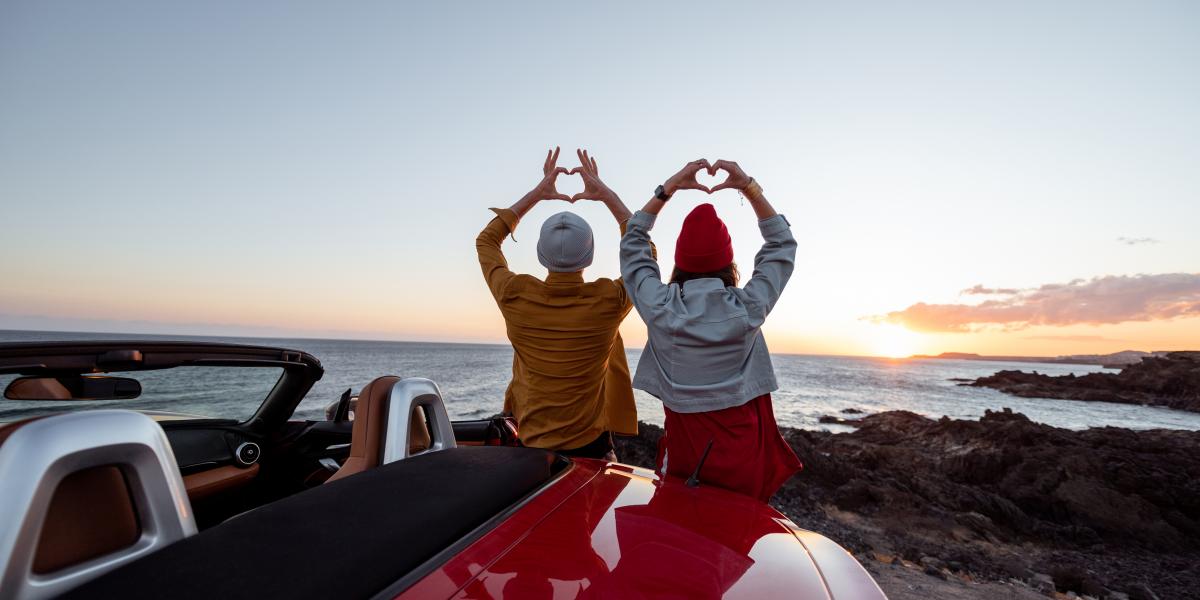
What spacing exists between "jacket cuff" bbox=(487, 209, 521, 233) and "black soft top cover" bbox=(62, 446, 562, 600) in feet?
6.57

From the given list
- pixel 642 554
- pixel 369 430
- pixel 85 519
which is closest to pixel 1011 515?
pixel 642 554

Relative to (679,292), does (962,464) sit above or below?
below

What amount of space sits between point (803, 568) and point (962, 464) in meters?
11.7

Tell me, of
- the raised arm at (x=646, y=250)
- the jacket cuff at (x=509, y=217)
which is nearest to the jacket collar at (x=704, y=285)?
the raised arm at (x=646, y=250)

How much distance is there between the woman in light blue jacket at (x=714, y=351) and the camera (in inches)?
84.0

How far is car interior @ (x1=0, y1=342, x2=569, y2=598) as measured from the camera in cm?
88

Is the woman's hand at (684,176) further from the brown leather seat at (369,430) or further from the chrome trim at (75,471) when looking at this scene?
the chrome trim at (75,471)

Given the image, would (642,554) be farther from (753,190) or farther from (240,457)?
(240,457)

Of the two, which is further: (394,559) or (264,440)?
(264,440)

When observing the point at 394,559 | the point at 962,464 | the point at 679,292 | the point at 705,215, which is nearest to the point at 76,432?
the point at 394,559

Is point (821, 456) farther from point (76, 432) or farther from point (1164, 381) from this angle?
point (1164, 381)

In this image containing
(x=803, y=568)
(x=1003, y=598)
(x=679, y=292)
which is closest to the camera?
(x=803, y=568)

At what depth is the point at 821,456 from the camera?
9.66m

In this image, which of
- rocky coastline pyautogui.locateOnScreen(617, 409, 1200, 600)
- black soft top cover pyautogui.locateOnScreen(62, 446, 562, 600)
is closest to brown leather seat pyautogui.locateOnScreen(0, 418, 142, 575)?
black soft top cover pyautogui.locateOnScreen(62, 446, 562, 600)
